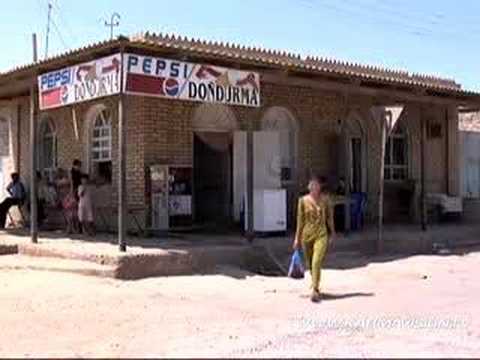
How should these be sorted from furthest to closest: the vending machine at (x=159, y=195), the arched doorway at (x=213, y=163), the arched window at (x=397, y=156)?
the arched window at (x=397, y=156) < the arched doorway at (x=213, y=163) < the vending machine at (x=159, y=195)

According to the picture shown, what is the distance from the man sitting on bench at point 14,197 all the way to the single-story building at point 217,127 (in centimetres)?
64

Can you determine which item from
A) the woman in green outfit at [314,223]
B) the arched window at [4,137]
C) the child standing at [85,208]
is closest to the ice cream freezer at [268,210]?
the child standing at [85,208]

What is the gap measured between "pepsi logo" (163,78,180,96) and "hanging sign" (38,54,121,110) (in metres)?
0.81

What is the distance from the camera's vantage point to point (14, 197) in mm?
18891

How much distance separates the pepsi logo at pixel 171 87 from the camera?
42.4 feet

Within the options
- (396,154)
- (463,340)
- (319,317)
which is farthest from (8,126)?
(463,340)

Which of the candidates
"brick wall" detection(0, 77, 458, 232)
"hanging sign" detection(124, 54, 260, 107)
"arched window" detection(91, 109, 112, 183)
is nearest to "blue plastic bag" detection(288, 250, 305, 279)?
"hanging sign" detection(124, 54, 260, 107)

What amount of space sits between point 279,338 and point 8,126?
46.0ft

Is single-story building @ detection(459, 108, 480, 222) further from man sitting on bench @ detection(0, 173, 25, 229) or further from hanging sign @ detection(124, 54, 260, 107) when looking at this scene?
man sitting on bench @ detection(0, 173, 25, 229)

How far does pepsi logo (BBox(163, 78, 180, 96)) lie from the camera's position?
12914 mm

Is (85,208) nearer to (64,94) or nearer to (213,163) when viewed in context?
(64,94)

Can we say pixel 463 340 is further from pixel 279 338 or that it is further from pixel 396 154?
Result: pixel 396 154

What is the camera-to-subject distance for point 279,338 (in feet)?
27.0

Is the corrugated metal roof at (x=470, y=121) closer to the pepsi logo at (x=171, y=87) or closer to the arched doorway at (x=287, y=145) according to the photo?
the arched doorway at (x=287, y=145)
